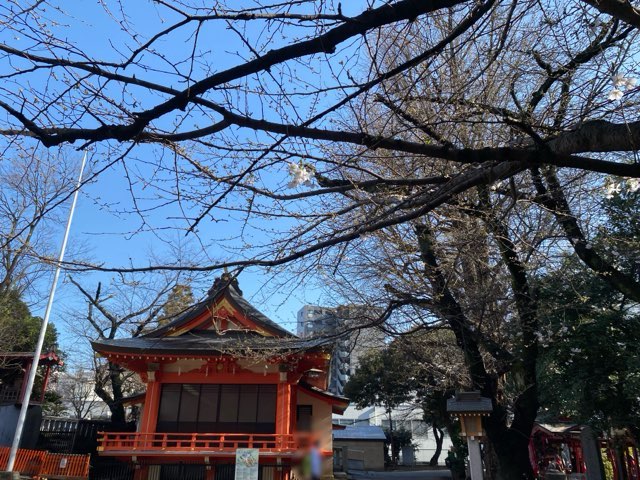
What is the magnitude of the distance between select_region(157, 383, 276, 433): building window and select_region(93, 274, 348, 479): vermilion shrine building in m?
0.03

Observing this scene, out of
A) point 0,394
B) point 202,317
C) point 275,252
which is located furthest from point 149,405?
point 275,252

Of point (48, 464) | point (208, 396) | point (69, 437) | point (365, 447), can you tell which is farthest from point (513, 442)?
point (365, 447)

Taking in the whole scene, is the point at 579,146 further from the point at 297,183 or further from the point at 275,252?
the point at 275,252

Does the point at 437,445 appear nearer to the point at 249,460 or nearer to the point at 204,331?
the point at 204,331

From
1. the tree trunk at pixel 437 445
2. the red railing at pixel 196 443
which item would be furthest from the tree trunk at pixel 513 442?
the tree trunk at pixel 437 445

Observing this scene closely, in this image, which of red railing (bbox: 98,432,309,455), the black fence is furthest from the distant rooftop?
red railing (bbox: 98,432,309,455)

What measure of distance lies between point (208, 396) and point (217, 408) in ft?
1.46

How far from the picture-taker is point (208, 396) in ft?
43.7

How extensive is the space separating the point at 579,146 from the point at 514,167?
45 centimetres

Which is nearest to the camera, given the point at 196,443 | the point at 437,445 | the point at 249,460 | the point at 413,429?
the point at 249,460

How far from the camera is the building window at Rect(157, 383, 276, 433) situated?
42.4ft

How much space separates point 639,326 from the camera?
319 inches

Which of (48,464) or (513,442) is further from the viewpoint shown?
(48,464)

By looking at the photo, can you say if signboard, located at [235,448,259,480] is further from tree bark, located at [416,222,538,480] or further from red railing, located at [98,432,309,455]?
tree bark, located at [416,222,538,480]
